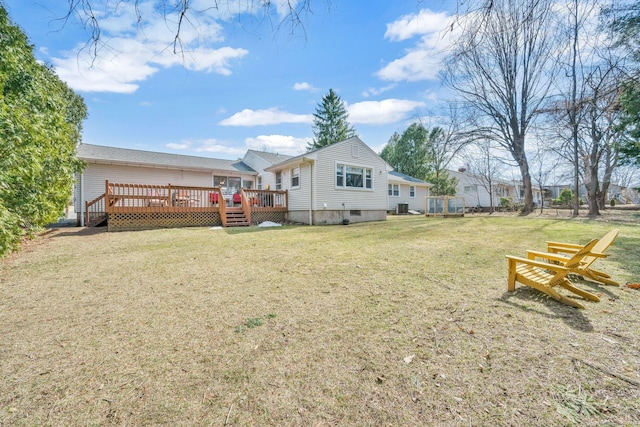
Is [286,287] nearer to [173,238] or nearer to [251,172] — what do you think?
[173,238]

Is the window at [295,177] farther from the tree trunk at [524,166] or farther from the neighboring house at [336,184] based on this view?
the tree trunk at [524,166]

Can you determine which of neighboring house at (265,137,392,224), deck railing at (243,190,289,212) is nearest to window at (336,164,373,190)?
neighboring house at (265,137,392,224)

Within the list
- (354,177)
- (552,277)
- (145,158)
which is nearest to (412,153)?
(354,177)

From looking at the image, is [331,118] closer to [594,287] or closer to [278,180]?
[278,180]

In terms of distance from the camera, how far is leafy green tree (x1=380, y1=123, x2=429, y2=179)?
103ft

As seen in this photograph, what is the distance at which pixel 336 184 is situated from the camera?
519 inches

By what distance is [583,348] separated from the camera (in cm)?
217

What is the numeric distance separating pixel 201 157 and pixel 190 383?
19.4 metres

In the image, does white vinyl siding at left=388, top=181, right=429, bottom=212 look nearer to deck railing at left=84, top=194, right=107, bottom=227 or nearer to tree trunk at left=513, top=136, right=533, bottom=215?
tree trunk at left=513, top=136, right=533, bottom=215

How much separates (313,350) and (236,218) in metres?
10.8

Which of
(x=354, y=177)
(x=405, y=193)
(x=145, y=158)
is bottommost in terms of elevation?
(x=405, y=193)

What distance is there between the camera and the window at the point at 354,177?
13.4 meters

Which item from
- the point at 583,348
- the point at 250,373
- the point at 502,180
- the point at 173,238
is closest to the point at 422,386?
the point at 250,373

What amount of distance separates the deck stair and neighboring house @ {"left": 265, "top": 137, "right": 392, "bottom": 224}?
8.75 ft
